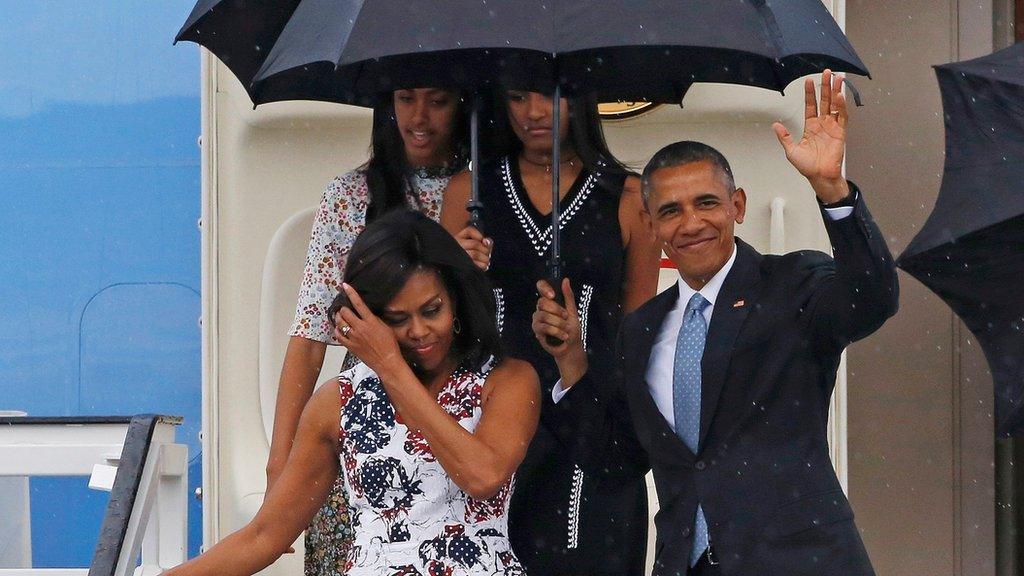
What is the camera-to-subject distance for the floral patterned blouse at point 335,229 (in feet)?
12.2

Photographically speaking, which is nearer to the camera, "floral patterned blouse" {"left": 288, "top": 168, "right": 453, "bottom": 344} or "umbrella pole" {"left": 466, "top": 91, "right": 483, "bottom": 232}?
"umbrella pole" {"left": 466, "top": 91, "right": 483, "bottom": 232}

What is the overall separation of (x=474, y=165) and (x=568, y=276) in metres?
0.32

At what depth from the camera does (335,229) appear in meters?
3.72

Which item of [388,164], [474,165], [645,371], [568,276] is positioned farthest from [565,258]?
[388,164]

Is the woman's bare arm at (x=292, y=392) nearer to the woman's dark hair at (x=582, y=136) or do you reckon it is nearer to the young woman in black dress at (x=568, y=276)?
the young woman in black dress at (x=568, y=276)

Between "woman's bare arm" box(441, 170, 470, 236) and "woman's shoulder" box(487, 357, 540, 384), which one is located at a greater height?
"woman's bare arm" box(441, 170, 470, 236)

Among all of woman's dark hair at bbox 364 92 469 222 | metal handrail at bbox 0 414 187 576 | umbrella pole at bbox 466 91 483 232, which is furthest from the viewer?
metal handrail at bbox 0 414 187 576

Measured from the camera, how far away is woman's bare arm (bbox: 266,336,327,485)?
11.8ft

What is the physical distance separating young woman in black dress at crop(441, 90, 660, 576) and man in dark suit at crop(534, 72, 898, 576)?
215mm

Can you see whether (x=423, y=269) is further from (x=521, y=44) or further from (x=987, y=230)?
(x=987, y=230)

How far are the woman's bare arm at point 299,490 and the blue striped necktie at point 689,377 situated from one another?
671mm

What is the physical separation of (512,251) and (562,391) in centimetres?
34

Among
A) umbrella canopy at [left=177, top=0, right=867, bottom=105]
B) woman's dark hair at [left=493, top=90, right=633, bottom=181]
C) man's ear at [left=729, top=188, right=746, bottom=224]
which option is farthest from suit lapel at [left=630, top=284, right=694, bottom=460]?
umbrella canopy at [left=177, top=0, right=867, bottom=105]

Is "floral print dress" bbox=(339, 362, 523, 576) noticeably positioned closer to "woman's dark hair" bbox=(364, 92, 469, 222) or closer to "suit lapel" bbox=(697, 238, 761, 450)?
"suit lapel" bbox=(697, 238, 761, 450)
